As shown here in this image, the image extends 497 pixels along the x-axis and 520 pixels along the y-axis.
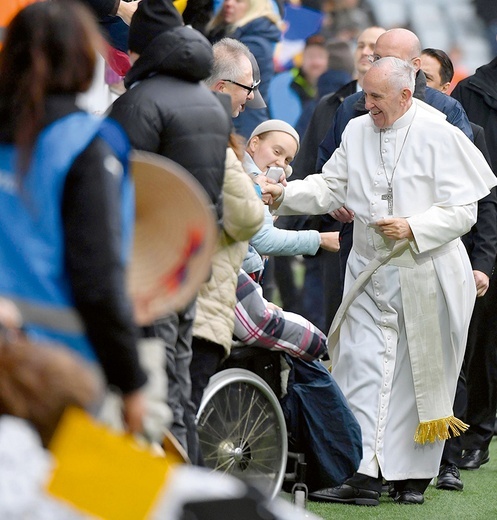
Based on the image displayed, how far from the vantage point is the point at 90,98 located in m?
6.92

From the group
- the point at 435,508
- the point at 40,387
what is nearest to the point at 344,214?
the point at 435,508

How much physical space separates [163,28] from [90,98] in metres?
1.72

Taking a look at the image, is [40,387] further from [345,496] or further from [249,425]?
[345,496]

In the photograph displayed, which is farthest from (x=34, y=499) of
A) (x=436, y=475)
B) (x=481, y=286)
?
(x=481, y=286)

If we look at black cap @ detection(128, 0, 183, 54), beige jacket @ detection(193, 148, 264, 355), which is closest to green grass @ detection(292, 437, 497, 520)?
beige jacket @ detection(193, 148, 264, 355)

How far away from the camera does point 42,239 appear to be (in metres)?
3.41

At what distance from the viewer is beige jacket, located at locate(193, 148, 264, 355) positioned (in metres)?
5.45

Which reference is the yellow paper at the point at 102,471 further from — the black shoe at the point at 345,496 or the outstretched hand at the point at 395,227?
the black shoe at the point at 345,496

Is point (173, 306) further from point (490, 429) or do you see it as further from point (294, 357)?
point (490, 429)

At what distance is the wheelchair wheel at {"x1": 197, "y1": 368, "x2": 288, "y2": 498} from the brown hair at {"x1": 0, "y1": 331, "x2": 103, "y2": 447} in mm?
3252

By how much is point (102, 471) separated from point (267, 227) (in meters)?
4.17

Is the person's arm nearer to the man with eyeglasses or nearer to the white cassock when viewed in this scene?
the man with eyeglasses

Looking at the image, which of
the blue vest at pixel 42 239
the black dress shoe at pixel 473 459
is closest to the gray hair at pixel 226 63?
the blue vest at pixel 42 239

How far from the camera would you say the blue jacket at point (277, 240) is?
6.70 metres
